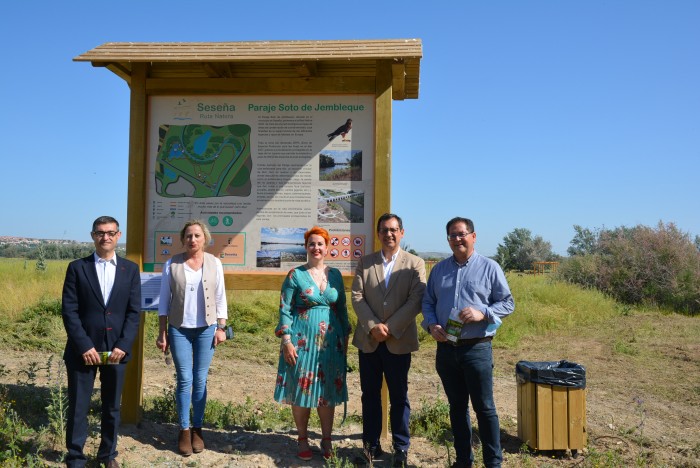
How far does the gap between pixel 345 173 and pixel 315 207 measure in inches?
17.5

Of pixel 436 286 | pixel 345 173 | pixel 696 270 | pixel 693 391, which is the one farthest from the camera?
pixel 696 270

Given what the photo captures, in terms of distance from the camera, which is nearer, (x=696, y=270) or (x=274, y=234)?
(x=274, y=234)

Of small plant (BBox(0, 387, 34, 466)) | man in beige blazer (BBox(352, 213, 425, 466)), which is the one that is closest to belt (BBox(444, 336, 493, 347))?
man in beige blazer (BBox(352, 213, 425, 466))

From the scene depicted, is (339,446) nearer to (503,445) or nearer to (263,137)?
(503,445)

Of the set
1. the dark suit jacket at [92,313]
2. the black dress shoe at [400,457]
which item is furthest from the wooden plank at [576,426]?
the dark suit jacket at [92,313]

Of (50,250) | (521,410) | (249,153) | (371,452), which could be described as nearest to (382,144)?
(249,153)

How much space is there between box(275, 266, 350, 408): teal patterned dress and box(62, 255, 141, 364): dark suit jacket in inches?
47.2

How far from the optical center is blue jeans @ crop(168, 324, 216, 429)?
460cm

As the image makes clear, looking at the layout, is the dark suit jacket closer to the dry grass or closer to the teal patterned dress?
the teal patterned dress

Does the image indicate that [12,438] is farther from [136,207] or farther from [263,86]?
[263,86]

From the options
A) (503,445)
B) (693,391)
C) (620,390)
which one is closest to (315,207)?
(503,445)

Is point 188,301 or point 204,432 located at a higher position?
point 188,301

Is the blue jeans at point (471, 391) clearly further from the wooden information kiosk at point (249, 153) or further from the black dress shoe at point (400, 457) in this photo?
the wooden information kiosk at point (249, 153)

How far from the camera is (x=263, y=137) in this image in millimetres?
5570
